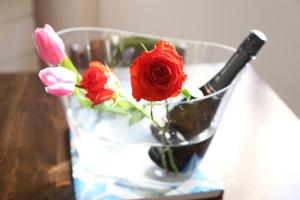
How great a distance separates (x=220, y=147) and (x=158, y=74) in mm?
407

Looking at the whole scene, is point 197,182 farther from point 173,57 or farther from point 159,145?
point 173,57

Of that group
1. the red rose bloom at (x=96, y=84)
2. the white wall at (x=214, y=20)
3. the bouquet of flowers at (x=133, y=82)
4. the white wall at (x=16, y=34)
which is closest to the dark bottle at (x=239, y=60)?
the bouquet of flowers at (x=133, y=82)

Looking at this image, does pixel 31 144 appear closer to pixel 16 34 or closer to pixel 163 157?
pixel 163 157

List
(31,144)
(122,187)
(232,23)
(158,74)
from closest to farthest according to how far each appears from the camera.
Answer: (158,74)
(122,187)
(31,144)
(232,23)

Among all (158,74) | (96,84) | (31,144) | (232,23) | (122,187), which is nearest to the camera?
(158,74)

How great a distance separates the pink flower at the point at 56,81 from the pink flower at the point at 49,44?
0.09 meters

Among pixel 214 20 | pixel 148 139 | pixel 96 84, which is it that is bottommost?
pixel 214 20

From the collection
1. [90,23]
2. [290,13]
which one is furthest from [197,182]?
[90,23]

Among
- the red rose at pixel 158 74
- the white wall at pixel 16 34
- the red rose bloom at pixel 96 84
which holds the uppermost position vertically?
the red rose at pixel 158 74

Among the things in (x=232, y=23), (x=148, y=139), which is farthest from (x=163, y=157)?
(x=232, y=23)

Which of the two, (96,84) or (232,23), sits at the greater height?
(96,84)

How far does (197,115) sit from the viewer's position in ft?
2.71

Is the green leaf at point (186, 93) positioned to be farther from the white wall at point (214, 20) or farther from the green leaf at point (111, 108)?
the white wall at point (214, 20)

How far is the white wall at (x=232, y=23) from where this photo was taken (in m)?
1.65
